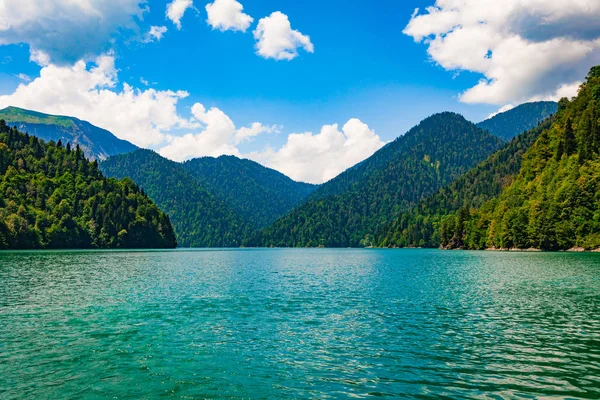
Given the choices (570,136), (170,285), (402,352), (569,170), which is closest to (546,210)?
(569,170)

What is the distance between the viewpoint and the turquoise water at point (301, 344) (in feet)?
69.8

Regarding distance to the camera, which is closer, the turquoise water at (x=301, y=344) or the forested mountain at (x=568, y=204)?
the turquoise water at (x=301, y=344)

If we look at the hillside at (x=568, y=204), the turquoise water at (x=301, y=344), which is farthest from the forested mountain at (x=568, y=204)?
the turquoise water at (x=301, y=344)

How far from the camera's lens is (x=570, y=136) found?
19938cm

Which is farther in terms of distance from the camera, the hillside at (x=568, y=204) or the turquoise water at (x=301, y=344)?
the hillside at (x=568, y=204)

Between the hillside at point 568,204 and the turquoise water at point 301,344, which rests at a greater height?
the hillside at point 568,204

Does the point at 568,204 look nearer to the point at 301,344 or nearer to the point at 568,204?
the point at 568,204

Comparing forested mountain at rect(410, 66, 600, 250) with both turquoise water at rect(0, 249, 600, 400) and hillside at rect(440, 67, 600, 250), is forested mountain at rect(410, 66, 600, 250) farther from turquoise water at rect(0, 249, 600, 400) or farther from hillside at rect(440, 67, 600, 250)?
turquoise water at rect(0, 249, 600, 400)

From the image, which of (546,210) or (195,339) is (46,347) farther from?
(546,210)

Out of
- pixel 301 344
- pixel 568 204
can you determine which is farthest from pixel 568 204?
pixel 301 344

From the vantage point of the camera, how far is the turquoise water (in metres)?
21.3

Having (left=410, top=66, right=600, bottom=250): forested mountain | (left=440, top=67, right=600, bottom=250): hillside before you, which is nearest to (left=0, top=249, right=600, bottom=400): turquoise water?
(left=410, top=66, right=600, bottom=250): forested mountain

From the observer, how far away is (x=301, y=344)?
29.7 m

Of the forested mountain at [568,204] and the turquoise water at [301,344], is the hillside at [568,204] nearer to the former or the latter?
the forested mountain at [568,204]
